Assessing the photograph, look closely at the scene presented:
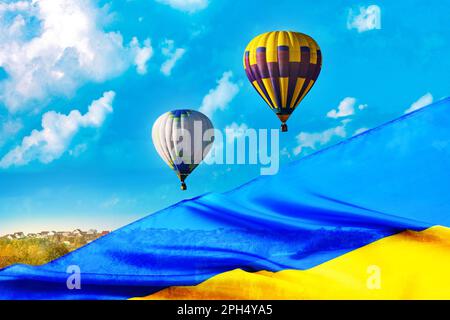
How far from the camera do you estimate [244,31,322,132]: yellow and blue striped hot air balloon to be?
64.2 feet

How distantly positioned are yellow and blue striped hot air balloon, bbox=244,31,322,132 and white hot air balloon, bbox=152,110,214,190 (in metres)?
2.20

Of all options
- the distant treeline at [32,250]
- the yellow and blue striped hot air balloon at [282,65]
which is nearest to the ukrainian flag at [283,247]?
the distant treeline at [32,250]

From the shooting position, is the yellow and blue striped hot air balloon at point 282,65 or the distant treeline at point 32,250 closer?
the distant treeline at point 32,250

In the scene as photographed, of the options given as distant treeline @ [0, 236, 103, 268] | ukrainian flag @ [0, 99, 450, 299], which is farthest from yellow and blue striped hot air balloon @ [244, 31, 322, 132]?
ukrainian flag @ [0, 99, 450, 299]

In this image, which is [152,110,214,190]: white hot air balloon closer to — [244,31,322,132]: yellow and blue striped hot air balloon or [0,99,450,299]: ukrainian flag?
[244,31,322,132]: yellow and blue striped hot air balloon

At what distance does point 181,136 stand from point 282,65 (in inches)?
141

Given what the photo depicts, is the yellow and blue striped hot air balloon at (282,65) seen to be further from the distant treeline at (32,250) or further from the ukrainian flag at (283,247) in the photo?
the ukrainian flag at (283,247)

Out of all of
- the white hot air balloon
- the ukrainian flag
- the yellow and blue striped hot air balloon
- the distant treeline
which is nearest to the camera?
the ukrainian flag

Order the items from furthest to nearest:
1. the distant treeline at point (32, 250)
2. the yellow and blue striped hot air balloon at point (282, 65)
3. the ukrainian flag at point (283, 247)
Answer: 1. the yellow and blue striped hot air balloon at point (282, 65)
2. the distant treeline at point (32, 250)
3. the ukrainian flag at point (283, 247)

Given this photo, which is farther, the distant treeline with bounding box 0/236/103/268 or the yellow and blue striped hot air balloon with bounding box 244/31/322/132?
the yellow and blue striped hot air balloon with bounding box 244/31/322/132

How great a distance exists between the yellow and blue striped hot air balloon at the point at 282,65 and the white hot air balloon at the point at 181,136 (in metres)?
2.20

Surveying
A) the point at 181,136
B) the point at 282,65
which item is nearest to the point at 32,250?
the point at 181,136

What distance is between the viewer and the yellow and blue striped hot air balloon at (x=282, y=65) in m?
19.6

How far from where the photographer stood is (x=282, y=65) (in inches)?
766
